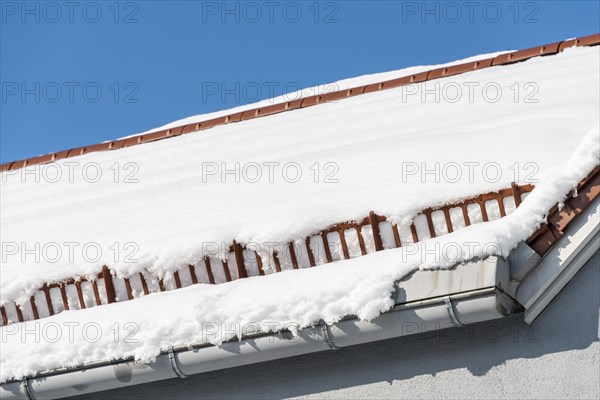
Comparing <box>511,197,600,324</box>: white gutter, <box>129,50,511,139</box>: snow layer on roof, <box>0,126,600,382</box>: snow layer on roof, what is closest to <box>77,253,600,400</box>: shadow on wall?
<box>511,197,600,324</box>: white gutter

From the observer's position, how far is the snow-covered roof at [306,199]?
151 inches

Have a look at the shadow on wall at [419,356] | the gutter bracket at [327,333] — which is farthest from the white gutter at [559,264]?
the gutter bracket at [327,333]

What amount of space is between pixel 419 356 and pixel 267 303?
0.69m

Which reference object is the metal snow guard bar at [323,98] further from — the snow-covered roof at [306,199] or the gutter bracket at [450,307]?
the gutter bracket at [450,307]

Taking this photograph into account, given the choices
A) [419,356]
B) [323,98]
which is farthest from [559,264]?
[323,98]

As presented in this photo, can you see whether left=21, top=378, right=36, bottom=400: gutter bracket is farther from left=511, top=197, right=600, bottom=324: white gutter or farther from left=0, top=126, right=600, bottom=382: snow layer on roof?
left=511, top=197, right=600, bottom=324: white gutter

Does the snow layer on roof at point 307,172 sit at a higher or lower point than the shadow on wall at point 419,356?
higher

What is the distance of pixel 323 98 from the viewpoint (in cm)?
729

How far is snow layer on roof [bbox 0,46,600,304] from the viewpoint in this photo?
4371 mm

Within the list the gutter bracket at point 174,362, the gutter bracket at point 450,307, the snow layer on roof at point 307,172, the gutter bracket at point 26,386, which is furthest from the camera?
the snow layer on roof at point 307,172

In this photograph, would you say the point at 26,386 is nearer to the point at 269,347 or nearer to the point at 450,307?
the point at 269,347

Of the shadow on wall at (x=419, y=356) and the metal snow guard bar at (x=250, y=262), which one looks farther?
the metal snow guard bar at (x=250, y=262)

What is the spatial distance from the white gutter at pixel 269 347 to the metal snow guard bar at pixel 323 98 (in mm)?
3498

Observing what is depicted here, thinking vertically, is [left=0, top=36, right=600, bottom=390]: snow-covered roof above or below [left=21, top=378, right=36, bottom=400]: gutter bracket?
above
